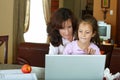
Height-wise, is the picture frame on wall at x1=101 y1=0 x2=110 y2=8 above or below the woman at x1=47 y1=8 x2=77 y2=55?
above

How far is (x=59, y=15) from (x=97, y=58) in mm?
751

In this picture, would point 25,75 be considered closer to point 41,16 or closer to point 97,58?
point 97,58

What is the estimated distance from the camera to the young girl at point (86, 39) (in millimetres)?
1746

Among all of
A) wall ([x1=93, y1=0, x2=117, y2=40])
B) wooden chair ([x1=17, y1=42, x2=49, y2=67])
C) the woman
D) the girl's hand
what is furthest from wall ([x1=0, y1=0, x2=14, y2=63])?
wall ([x1=93, y1=0, x2=117, y2=40])

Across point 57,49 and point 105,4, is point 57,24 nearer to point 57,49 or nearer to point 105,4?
point 57,49

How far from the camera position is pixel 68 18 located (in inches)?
80.0

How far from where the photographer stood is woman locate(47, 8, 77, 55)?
201 cm

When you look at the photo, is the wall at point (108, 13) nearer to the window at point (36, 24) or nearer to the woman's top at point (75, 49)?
the window at point (36, 24)

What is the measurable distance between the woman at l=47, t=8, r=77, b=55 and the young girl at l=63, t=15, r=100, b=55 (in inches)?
6.2

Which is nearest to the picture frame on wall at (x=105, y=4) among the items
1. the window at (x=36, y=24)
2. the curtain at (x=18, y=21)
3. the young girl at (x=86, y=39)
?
the window at (x=36, y=24)

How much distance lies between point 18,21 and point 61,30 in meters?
3.14

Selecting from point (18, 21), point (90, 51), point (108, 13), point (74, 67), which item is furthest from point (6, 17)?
point (108, 13)

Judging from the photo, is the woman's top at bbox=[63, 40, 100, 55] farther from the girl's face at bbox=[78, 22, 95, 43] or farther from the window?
the window

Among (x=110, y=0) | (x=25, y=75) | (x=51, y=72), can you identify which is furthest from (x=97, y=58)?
(x=110, y=0)
